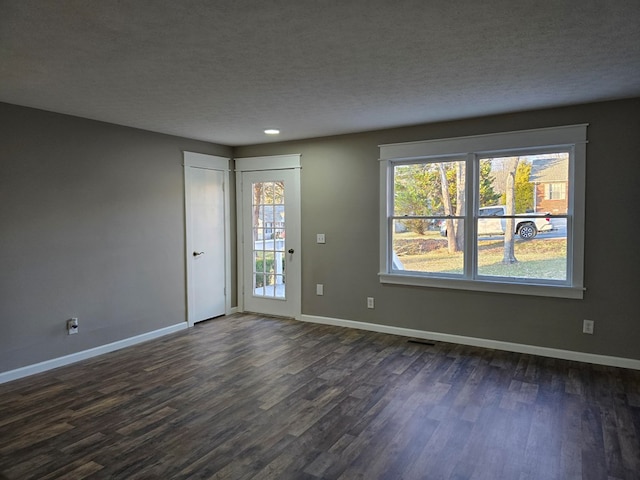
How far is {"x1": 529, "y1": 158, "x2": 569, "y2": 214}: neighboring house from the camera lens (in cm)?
400

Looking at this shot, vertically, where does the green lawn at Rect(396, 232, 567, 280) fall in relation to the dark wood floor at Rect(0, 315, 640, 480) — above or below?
above

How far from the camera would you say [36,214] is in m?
3.76

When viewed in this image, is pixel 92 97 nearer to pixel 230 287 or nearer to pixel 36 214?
pixel 36 214

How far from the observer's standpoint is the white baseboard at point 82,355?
3640 mm

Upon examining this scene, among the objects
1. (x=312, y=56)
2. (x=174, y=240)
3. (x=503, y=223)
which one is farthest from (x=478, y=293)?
(x=174, y=240)

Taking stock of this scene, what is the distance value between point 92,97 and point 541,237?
14.2ft

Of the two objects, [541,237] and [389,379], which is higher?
[541,237]

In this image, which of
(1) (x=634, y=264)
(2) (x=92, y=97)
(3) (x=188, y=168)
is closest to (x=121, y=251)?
(3) (x=188, y=168)

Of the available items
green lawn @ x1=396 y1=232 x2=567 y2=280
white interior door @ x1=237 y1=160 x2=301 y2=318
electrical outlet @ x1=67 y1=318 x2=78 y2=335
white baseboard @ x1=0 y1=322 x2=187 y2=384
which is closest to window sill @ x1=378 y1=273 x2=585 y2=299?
green lawn @ x1=396 y1=232 x2=567 y2=280

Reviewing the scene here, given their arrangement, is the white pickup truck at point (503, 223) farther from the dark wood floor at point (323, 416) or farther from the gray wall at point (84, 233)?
the gray wall at point (84, 233)

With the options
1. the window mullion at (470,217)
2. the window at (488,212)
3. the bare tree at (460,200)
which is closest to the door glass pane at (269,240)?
the window at (488,212)

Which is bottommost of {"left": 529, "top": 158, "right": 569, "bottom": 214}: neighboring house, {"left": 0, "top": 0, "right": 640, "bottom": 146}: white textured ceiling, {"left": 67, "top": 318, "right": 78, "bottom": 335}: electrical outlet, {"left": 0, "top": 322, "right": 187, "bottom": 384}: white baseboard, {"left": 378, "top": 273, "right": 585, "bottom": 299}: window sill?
{"left": 0, "top": 322, "right": 187, "bottom": 384}: white baseboard

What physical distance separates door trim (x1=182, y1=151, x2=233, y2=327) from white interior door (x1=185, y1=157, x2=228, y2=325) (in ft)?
0.04

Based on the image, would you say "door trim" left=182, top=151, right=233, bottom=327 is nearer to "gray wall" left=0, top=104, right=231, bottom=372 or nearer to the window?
"gray wall" left=0, top=104, right=231, bottom=372
